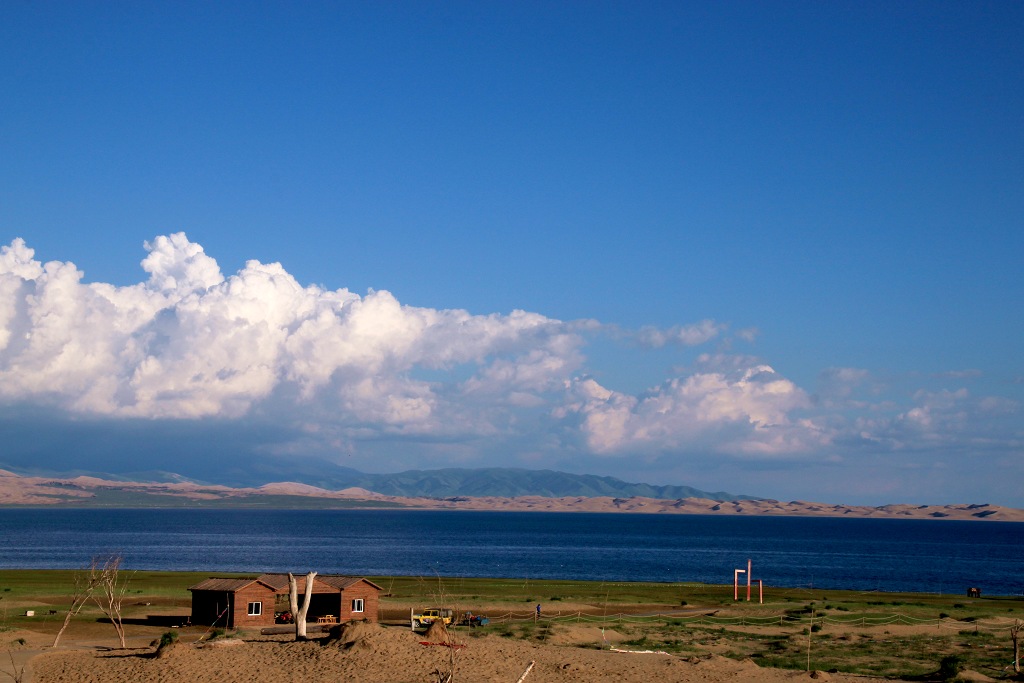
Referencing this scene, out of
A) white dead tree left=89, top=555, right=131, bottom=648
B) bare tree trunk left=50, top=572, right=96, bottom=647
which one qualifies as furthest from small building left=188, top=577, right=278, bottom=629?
bare tree trunk left=50, top=572, right=96, bottom=647

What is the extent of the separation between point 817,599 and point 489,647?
5309 cm

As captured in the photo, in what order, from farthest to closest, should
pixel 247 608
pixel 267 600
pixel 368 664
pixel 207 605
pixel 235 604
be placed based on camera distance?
1. pixel 207 605
2. pixel 267 600
3. pixel 247 608
4. pixel 235 604
5. pixel 368 664

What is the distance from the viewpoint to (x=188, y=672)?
4084 centimetres

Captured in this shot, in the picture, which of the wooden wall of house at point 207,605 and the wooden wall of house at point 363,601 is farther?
the wooden wall of house at point 363,601

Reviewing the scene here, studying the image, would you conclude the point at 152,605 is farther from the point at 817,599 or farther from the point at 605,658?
the point at 817,599

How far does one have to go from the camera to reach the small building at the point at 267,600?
58719mm

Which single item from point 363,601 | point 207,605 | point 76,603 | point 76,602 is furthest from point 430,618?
point 76,603

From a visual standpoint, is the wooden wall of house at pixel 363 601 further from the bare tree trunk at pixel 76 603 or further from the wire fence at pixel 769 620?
the bare tree trunk at pixel 76 603

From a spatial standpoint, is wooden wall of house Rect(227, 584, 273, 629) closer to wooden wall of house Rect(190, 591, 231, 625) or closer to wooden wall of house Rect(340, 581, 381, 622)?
wooden wall of house Rect(190, 591, 231, 625)

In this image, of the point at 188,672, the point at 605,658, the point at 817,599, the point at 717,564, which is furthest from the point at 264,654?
the point at 717,564

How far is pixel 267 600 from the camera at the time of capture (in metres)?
59.9

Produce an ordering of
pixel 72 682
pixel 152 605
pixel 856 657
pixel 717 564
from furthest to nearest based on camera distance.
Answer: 1. pixel 717 564
2. pixel 152 605
3. pixel 856 657
4. pixel 72 682

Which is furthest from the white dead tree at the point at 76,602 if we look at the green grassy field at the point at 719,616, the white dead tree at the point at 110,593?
the green grassy field at the point at 719,616

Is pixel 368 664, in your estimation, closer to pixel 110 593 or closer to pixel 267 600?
pixel 110 593
